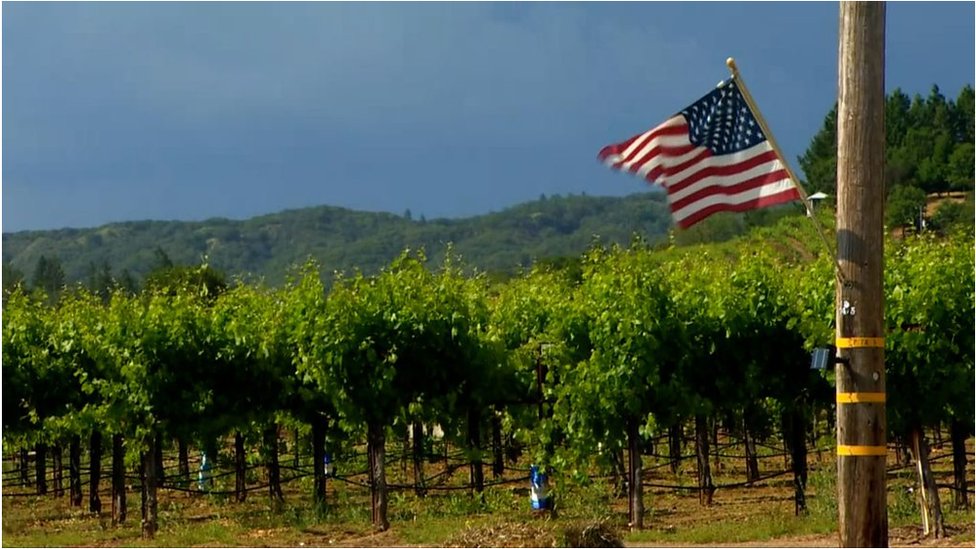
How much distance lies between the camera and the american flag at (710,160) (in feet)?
33.8

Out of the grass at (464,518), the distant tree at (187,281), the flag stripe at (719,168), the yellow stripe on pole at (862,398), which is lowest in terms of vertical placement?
the grass at (464,518)

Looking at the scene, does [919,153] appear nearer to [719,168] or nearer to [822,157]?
[822,157]

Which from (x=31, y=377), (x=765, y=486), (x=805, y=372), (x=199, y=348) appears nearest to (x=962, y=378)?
(x=805, y=372)

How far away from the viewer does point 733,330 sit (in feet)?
65.2

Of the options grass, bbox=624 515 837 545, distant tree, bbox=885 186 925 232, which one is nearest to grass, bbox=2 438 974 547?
grass, bbox=624 515 837 545

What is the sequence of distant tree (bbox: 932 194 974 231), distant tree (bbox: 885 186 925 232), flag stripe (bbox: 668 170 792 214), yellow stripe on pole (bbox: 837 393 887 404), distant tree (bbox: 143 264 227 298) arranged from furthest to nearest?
1. distant tree (bbox: 885 186 925 232)
2. distant tree (bbox: 932 194 974 231)
3. distant tree (bbox: 143 264 227 298)
4. flag stripe (bbox: 668 170 792 214)
5. yellow stripe on pole (bbox: 837 393 887 404)

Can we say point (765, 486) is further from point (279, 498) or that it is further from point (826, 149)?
point (826, 149)

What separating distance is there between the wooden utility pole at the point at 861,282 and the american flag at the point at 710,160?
0.80m

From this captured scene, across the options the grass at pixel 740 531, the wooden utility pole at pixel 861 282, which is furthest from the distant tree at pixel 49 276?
the wooden utility pole at pixel 861 282

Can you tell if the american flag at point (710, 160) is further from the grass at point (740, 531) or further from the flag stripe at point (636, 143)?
the grass at point (740, 531)

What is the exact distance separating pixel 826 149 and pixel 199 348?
136494mm

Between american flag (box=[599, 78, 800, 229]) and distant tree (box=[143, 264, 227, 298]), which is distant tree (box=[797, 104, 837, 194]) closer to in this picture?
distant tree (box=[143, 264, 227, 298])

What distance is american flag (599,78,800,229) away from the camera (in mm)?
10312

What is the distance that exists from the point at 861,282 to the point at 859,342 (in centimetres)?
43
